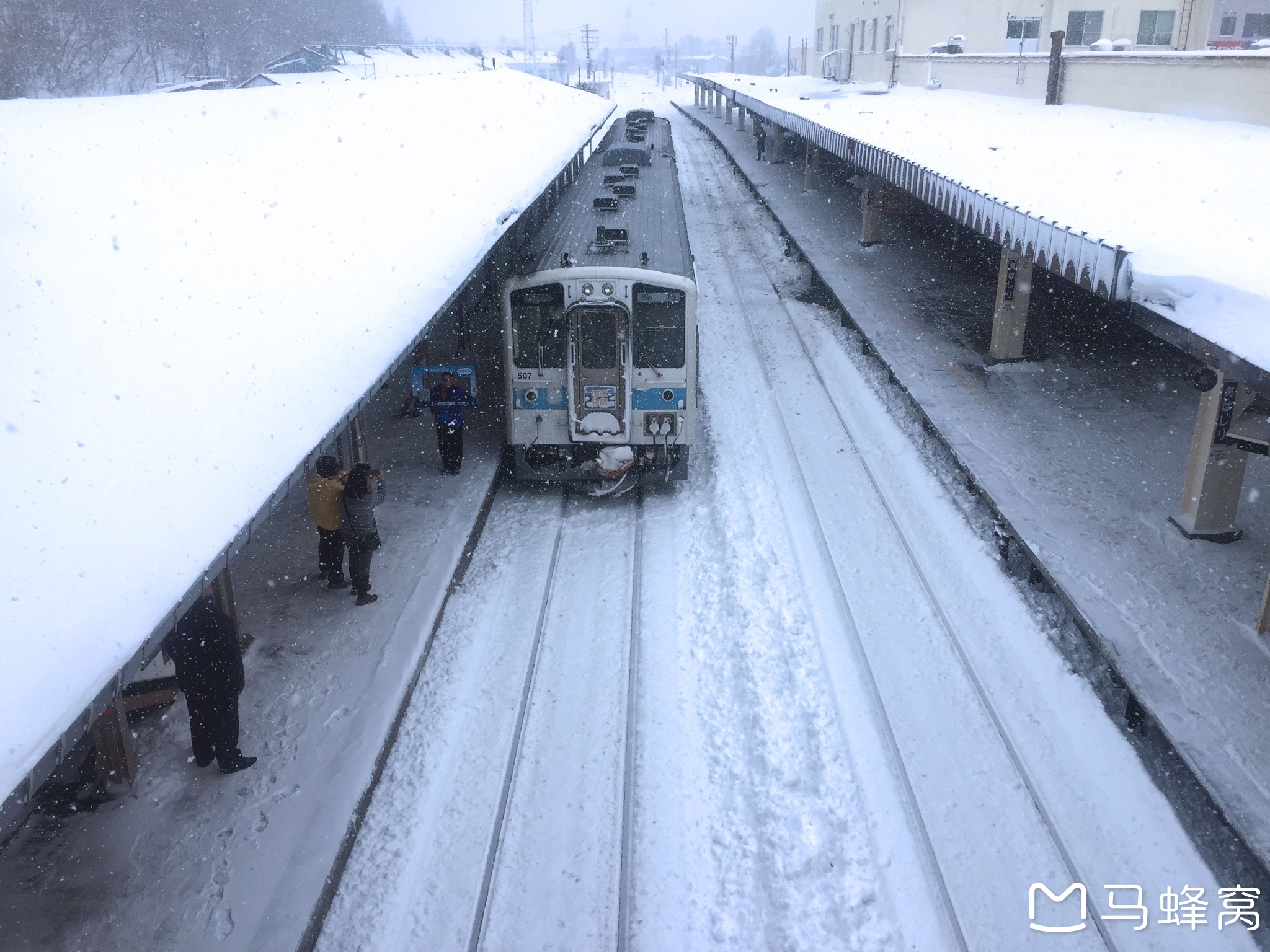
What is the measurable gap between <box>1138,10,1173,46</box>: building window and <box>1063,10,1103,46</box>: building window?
1262 mm

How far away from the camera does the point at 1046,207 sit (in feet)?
34.8

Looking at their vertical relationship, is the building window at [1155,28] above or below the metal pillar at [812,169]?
above

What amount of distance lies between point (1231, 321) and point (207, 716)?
8.14 meters

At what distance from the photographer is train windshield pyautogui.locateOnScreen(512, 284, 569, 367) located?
10172mm

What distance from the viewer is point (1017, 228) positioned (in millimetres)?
10555

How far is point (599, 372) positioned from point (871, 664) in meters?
4.45

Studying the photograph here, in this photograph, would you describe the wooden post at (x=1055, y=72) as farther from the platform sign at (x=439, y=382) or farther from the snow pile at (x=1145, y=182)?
the platform sign at (x=439, y=382)

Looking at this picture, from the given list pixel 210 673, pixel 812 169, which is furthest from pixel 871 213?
pixel 210 673

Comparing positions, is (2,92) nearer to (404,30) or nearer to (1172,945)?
(1172,945)

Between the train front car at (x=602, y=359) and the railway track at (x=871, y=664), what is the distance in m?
2.08

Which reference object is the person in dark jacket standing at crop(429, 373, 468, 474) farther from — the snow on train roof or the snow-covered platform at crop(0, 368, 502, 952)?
the snow-covered platform at crop(0, 368, 502, 952)

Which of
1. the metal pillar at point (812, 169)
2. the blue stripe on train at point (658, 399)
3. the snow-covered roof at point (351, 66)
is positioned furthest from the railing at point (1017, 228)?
the snow-covered roof at point (351, 66)

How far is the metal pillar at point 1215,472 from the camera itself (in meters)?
8.89

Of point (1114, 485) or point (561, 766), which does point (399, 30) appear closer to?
point (1114, 485)
